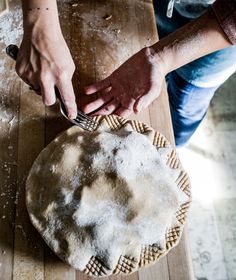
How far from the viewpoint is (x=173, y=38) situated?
881 millimetres

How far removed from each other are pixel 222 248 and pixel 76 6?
1038 millimetres

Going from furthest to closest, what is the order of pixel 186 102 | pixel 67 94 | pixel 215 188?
pixel 215 188, pixel 186 102, pixel 67 94

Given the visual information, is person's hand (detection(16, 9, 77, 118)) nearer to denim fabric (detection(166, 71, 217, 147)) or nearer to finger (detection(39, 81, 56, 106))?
finger (detection(39, 81, 56, 106))

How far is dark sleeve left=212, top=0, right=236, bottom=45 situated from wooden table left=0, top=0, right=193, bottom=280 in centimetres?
22

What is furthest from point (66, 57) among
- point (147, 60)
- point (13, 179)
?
point (13, 179)

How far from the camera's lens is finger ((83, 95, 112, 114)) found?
2.77 ft

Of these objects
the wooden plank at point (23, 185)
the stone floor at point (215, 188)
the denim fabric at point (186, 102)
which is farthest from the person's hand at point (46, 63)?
the stone floor at point (215, 188)

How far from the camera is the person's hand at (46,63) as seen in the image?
77 centimetres

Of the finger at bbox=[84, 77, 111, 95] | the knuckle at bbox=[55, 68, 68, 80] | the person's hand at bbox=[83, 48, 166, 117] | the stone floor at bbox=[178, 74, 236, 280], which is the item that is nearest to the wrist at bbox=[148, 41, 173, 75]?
the person's hand at bbox=[83, 48, 166, 117]

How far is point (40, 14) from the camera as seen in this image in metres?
0.80

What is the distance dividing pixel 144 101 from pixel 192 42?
19 centimetres

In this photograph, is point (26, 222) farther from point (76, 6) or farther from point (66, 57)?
point (76, 6)

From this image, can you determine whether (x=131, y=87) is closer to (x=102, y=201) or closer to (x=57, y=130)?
(x=57, y=130)

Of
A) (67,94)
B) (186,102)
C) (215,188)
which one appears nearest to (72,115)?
(67,94)
